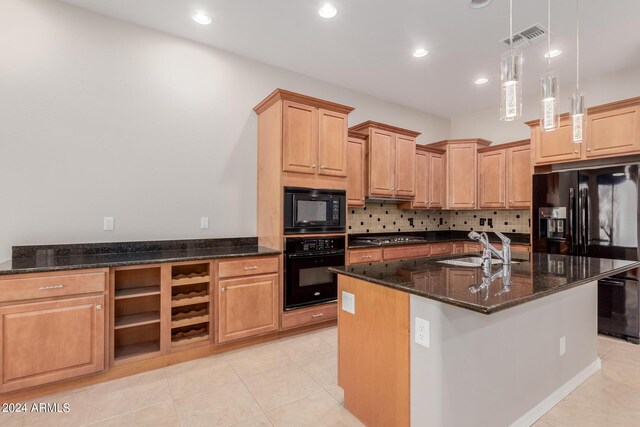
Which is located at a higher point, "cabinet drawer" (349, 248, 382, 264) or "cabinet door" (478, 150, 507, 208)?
"cabinet door" (478, 150, 507, 208)

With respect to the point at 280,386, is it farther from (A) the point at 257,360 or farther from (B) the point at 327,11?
(B) the point at 327,11

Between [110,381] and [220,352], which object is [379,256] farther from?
[110,381]

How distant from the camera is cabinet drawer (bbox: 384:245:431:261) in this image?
415 centimetres

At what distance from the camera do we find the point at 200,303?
2.95 meters

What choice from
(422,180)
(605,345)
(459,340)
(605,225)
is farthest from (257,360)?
(605,225)

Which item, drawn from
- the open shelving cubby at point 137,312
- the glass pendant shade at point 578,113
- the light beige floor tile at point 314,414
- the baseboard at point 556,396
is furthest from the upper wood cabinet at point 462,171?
the open shelving cubby at point 137,312

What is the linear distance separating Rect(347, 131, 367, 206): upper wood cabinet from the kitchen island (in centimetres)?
190

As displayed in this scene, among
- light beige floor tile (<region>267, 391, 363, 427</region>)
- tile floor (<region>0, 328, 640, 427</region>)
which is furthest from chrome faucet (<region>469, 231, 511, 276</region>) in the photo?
light beige floor tile (<region>267, 391, 363, 427</region>)

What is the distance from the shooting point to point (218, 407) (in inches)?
81.2

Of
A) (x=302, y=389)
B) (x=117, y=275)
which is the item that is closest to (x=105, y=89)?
(x=117, y=275)

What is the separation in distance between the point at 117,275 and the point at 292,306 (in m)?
1.63

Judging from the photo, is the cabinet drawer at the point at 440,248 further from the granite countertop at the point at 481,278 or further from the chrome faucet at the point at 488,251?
the chrome faucet at the point at 488,251

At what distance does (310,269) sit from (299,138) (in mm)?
1397

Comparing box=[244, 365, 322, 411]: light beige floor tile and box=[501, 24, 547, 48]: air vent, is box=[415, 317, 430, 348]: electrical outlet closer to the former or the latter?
box=[244, 365, 322, 411]: light beige floor tile
